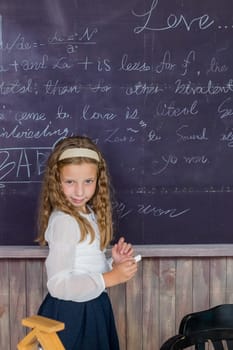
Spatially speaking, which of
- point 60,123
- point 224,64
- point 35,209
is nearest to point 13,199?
point 35,209

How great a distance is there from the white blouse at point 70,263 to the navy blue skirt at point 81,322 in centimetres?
6

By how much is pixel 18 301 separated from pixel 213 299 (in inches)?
37.9

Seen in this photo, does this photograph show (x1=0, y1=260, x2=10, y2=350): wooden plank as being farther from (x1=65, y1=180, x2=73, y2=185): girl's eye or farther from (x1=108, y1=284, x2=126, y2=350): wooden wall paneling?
(x1=65, y1=180, x2=73, y2=185): girl's eye

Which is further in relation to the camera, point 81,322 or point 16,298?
point 16,298

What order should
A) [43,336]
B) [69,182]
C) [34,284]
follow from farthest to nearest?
1. [34,284]
2. [69,182]
3. [43,336]

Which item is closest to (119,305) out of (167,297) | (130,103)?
(167,297)

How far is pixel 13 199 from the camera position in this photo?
87.5 inches

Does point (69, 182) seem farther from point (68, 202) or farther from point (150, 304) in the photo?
point (150, 304)

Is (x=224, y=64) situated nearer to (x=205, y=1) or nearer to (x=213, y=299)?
(x=205, y=1)

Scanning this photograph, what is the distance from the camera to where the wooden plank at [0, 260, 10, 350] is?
2305 mm

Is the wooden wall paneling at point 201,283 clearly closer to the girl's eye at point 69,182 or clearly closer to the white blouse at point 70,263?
the white blouse at point 70,263

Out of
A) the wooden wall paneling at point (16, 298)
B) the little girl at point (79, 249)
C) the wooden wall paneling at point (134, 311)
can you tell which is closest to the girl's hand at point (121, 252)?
the little girl at point (79, 249)

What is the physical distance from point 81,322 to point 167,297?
0.68 metres

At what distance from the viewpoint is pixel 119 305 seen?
2.36m
